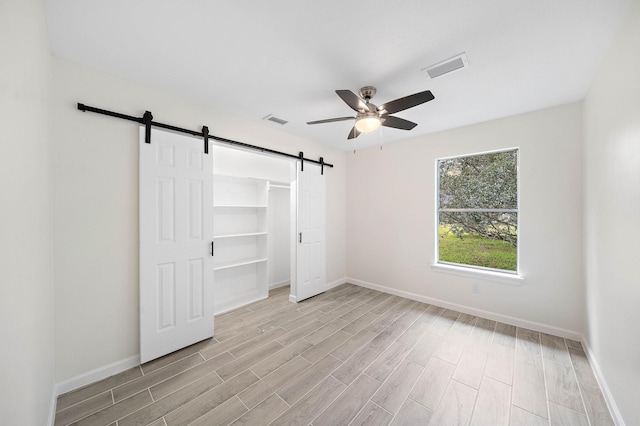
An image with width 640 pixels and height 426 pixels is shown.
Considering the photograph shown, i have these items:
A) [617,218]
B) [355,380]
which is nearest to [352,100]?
[617,218]

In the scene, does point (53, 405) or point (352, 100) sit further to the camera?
point (352, 100)

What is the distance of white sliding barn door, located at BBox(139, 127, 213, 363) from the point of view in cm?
228

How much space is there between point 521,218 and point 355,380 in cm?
283

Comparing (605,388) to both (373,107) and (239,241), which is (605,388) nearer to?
(373,107)

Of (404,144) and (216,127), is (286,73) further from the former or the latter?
(404,144)

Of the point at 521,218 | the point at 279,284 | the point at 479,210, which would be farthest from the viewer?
the point at 279,284

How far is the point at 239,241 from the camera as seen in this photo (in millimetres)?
3975

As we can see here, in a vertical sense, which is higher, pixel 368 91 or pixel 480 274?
pixel 368 91

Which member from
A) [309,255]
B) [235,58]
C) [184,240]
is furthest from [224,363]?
[235,58]

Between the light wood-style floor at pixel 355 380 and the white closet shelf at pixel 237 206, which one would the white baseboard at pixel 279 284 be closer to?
the light wood-style floor at pixel 355 380

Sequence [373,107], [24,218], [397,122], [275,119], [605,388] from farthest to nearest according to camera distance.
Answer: [275,119], [397,122], [373,107], [605,388], [24,218]

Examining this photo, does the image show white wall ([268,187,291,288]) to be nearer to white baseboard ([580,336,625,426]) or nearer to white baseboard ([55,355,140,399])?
white baseboard ([55,355,140,399])

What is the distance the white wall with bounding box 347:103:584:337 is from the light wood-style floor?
1.43ft

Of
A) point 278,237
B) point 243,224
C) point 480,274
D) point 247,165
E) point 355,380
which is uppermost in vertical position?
point 247,165
